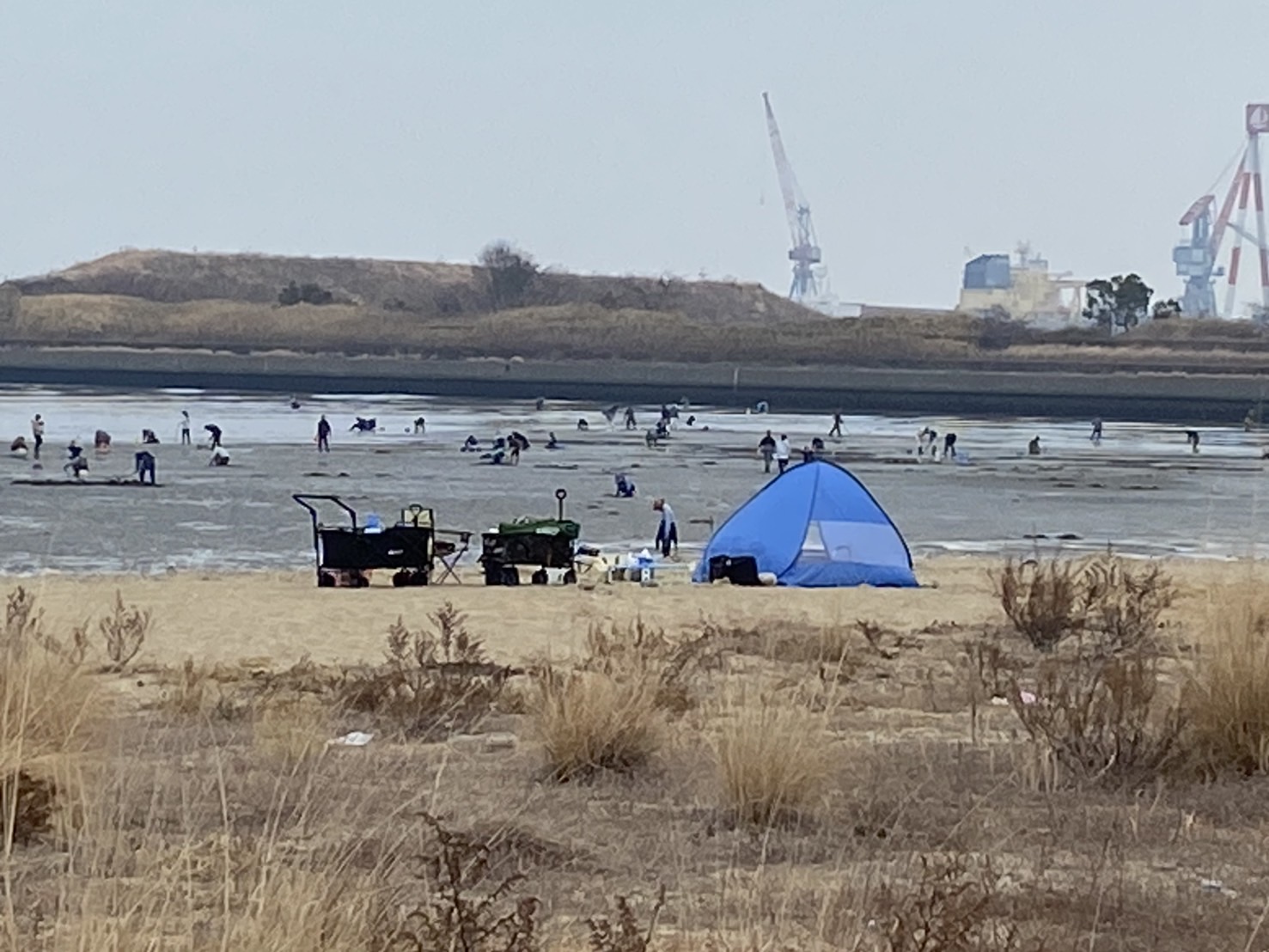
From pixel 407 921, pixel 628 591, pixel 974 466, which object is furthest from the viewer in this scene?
pixel 974 466

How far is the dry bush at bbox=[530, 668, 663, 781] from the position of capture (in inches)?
298

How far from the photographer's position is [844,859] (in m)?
6.00

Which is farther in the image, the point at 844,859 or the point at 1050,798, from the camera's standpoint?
the point at 1050,798

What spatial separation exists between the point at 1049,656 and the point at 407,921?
8550 millimetres

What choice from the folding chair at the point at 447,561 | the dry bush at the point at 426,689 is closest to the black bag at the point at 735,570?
the folding chair at the point at 447,561

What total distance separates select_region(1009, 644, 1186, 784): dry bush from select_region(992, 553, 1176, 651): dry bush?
193 inches

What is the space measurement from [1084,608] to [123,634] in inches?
259

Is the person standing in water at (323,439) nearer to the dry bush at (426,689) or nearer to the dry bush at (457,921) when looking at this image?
the dry bush at (426,689)

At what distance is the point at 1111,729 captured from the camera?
7520 mm

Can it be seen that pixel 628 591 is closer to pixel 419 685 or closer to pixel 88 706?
pixel 419 685

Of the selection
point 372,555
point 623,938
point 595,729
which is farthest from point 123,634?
point 623,938

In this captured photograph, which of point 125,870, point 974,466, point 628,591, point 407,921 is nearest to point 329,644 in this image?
point 628,591

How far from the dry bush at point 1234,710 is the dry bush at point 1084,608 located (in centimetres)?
495

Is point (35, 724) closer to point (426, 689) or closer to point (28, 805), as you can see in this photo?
point (28, 805)
